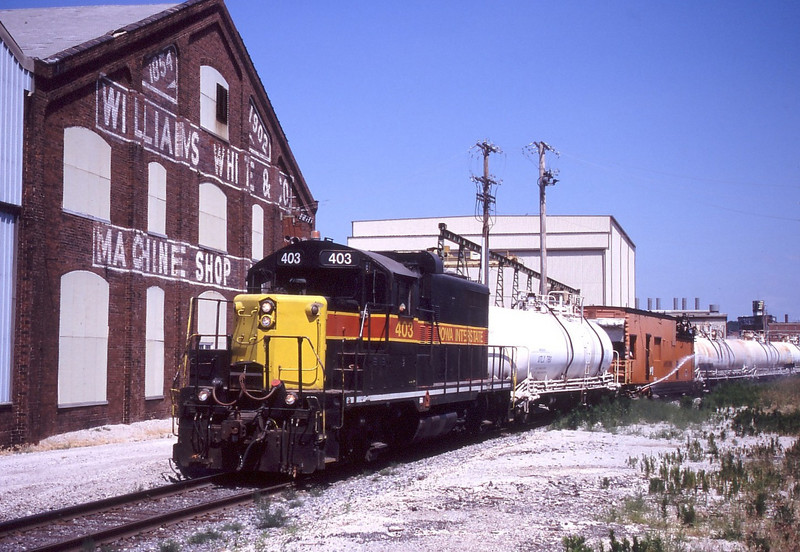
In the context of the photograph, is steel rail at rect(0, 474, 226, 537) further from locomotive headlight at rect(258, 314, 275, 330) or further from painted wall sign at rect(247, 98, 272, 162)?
painted wall sign at rect(247, 98, 272, 162)

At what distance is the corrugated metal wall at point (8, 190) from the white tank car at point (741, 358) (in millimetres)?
32070

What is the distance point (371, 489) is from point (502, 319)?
30.8ft

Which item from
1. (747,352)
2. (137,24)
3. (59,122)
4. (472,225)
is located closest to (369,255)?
(59,122)

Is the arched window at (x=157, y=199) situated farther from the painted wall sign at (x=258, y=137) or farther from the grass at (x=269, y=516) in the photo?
the grass at (x=269, y=516)

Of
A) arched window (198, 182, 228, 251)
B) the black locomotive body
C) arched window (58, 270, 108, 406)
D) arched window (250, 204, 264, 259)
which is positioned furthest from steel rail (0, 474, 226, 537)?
arched window (250, 204, 264, 259)

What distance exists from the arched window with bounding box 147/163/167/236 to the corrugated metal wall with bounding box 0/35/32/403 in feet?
16.6

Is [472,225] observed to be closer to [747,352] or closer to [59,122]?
[747,352]

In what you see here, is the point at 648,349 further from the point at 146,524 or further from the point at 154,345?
the point at 146,524

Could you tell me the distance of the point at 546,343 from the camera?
21703mm

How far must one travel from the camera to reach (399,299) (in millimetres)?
13883

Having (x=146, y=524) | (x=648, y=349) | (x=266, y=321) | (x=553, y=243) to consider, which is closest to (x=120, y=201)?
(x=266, y=321)

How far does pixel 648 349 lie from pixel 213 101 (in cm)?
1883

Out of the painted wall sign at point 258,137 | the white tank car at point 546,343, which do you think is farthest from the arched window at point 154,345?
the white tank car at point 546,343

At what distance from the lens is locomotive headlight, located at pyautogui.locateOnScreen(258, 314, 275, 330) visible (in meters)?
12.3
